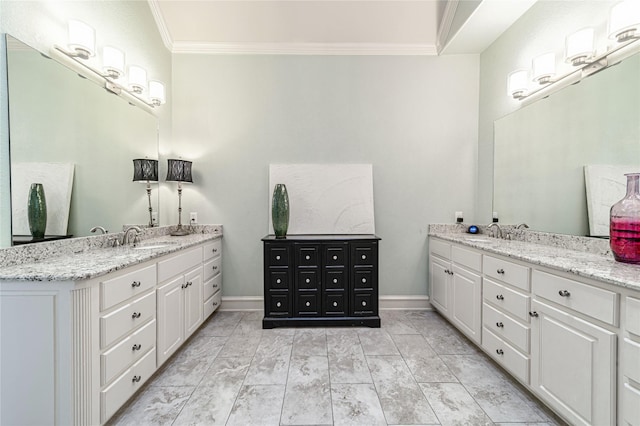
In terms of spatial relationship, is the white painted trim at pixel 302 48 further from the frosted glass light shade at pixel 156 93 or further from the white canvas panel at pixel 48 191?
the white canvas panel at pixel 48 191

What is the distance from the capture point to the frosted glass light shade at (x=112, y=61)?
2.07m

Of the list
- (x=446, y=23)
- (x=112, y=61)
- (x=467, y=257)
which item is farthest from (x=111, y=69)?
(x=467, y=257)

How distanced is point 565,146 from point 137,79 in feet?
11.6

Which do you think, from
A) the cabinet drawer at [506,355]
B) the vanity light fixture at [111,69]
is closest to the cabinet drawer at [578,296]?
the cabinet drawer at [506,355]

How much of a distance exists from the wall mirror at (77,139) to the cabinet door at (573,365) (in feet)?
9.53

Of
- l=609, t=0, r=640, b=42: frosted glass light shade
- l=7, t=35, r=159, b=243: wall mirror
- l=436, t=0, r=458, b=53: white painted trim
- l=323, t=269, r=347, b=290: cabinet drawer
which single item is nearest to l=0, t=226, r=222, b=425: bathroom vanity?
l=7, t=35, r=159, b=243: wall mirror

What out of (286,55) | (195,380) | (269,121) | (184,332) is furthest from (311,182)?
(195,380)

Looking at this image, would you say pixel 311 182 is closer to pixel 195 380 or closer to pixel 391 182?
pixel 391 182

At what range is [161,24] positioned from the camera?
2.79 metres

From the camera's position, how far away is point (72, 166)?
1.78m

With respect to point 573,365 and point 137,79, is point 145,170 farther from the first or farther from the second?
point 573,365

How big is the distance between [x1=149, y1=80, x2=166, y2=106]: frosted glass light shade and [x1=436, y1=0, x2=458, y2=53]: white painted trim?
2.93m

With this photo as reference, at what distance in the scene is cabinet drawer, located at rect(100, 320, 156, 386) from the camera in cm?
133

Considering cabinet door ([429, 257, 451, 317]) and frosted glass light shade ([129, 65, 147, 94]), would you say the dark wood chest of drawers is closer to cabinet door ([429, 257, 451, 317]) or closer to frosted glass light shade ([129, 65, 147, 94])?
cabinet door ([429, 257, 451, 317])
